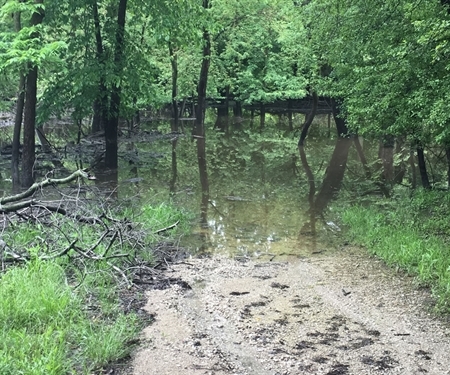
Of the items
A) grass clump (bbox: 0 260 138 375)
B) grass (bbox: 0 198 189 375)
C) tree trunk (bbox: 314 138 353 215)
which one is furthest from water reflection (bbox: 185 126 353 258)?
grass clump (bbox: 0 260 138 375)

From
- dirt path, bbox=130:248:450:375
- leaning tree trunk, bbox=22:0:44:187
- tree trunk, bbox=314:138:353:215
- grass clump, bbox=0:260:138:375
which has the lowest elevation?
dirt path, bbox=130:248:450:375

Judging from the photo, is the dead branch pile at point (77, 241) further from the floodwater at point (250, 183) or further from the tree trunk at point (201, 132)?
the tree trunk at point (201, 132)

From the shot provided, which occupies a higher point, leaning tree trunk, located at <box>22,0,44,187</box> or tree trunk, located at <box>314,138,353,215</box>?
leaning tree trunk, located at <box>22,0,44,187</box>

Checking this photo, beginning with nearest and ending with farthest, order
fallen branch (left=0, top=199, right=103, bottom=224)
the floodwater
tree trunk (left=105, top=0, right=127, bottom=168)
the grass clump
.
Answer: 1. the grass clump
2. fallen branch (left=0, top=199, right=103, bottom=224)
3. the floodwater
4. tree trunk (left=105, top=0, right=127, bottom=168)

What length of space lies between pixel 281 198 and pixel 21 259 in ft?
28.8

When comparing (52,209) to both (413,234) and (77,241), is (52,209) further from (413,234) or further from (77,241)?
(413,234)

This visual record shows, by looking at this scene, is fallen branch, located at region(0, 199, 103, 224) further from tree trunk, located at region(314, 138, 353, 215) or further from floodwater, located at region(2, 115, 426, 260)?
tree trunk, located at region(314, 138, 353, 215)

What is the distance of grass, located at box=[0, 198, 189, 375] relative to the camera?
457 centimetres

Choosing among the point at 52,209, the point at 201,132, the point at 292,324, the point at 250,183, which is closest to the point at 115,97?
the point at 250,183

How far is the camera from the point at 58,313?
17.5 feet

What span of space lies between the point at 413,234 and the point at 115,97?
10.6 meters

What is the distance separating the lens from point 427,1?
8914mm

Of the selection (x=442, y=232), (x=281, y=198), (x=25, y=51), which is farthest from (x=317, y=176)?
(x=25, y=51)

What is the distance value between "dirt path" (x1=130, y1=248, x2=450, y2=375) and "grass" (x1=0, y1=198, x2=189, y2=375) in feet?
1.35
